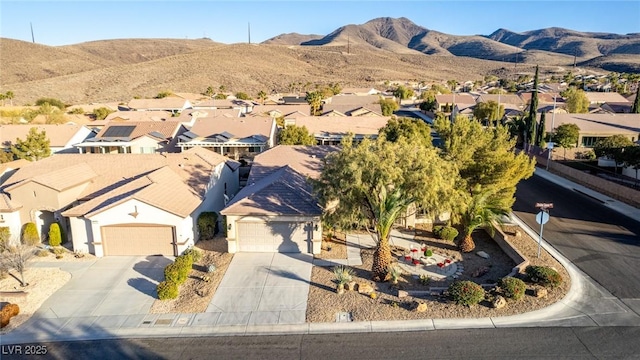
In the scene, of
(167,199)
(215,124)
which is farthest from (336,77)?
(167,199)

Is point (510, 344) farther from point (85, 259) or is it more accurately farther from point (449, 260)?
point (85, 259)

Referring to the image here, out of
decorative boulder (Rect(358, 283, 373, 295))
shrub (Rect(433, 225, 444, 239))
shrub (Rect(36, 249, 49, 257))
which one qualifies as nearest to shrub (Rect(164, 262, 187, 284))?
decorative boulder (Rect(358, 283, 373, 295))

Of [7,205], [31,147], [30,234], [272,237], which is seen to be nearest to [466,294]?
[272,237]

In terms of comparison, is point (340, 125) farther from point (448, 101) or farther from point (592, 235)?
point (448, 101)

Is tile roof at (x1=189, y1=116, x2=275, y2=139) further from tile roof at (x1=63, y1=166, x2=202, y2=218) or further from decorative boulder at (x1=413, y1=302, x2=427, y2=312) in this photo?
decorative boulder at (x1=413, y1=302, x2=427, y2=312)

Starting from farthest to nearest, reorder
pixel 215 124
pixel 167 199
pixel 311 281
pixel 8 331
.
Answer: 1. pixel 215 124
2. pixel 167 199
3. pixel 311 281
4. pixel 8 331

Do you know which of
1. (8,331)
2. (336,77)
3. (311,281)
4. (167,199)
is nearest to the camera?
(8,331)

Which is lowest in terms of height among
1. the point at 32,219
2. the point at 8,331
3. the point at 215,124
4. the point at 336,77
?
the point at 8,331
